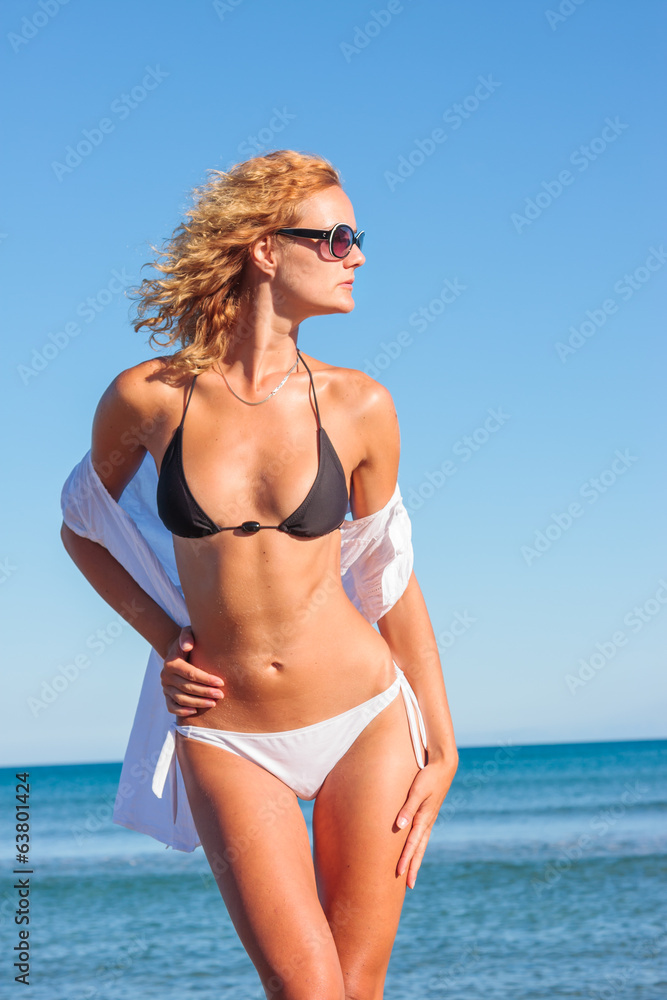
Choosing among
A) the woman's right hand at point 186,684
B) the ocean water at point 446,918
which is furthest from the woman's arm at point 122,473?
the ocean water at point 446,918

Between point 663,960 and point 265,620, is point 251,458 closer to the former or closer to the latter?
point 265,620

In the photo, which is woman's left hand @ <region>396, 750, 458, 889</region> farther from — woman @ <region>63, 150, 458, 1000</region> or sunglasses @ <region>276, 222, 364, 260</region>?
sunglasses @ <region>276, 222, 364, 260</region>

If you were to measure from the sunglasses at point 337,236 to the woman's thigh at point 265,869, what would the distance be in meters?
1.48

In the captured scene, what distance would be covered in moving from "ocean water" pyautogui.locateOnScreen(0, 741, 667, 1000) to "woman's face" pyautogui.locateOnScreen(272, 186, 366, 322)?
29.0 ft

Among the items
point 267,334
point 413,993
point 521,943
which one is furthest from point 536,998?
point 267,334

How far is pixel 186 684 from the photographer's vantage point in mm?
2795

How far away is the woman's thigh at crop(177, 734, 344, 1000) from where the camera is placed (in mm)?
2414

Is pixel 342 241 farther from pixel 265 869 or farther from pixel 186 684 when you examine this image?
pixel 265 869

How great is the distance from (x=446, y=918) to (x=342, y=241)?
13417 mm

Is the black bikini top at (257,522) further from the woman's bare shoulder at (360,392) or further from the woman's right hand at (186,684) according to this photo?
the woman's right hand at (186,684)

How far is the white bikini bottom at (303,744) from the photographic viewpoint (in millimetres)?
2756

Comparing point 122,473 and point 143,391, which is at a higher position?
point 143,391

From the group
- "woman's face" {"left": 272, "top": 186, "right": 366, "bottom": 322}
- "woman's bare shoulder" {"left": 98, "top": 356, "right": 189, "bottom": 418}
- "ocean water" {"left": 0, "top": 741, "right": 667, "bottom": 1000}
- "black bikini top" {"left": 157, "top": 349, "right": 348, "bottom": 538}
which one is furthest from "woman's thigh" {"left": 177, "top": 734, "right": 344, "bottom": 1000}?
"ocean water" {"left": 0, "top": 741, "right": 667, "bottom": 1000}

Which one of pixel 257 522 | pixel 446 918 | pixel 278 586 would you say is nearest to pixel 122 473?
pixel 257 522
